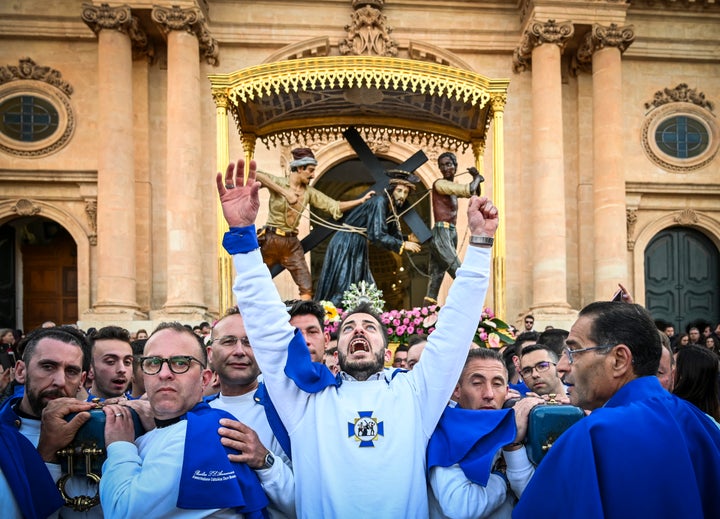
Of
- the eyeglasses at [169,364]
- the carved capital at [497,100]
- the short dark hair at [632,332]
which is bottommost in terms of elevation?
the eyeglasses at [169,364]

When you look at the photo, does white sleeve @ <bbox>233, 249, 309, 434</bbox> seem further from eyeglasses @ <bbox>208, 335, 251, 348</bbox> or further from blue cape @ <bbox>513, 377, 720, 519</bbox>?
blue cape @ <bbox>513, 377, 720, 519</bbox>

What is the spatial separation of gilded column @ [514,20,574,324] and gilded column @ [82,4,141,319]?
943 cm

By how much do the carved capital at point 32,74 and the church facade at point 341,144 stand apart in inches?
3.0

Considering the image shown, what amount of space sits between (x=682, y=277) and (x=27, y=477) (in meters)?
18.9

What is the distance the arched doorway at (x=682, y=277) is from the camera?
18.6 m

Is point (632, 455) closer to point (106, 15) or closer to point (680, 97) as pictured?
point (106, 15)

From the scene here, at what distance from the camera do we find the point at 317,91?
10.6 meters

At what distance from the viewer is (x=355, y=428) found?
320cm

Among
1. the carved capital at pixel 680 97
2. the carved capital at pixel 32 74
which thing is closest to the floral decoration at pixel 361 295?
the carved capital at pixel 32 74

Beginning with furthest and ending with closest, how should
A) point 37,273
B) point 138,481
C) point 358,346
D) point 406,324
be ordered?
point 37,273
point 406,324
point 358,346
point 138,481

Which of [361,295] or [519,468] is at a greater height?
[361,295]

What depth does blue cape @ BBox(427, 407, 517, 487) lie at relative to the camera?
300cm

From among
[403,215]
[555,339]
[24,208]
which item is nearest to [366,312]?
[555,339]

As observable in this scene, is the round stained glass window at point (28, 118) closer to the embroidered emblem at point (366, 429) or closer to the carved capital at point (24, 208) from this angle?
the carved capital at point (24, 208)
